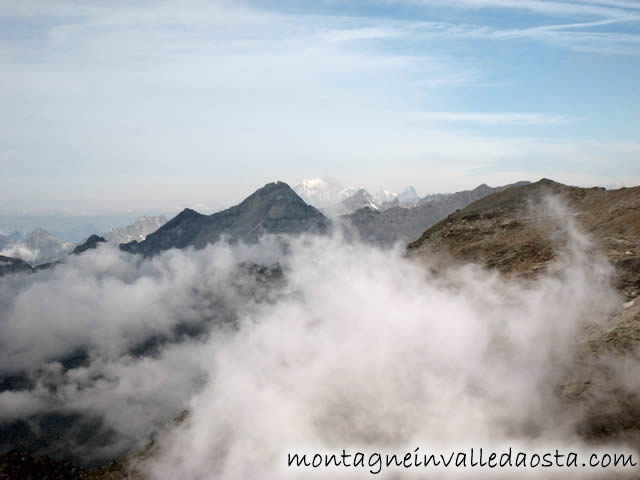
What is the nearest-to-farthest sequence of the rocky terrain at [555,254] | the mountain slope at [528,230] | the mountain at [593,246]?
the mountain at [593,246], the rocky terrain at [555,254], the mountain slope at [528,230]

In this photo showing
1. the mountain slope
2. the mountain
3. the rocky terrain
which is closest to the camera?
→ the mountain

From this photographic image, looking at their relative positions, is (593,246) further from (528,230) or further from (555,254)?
(528,230)

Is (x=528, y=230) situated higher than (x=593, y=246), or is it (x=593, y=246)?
(x=528, y=230)

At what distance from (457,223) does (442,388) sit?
238 feet

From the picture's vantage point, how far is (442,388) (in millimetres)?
68750

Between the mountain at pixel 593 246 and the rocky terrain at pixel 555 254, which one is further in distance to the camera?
the rocky terrain at pixel 555 254

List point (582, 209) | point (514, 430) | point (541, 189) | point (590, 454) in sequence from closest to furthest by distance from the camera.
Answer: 1. point (590, 454)
2. point (514, 430)
3. point (582, 209)
4. point (541, 189)

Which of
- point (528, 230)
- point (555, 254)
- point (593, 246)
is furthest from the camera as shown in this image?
point (528, 230)

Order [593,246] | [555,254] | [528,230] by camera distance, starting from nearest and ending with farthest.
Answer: [593,246]
[555,254]
[528,230]

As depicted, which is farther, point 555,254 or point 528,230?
point 528,230

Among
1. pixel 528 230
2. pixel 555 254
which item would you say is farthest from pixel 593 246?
pixel 528 230

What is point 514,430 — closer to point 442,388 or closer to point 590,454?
point 590,454


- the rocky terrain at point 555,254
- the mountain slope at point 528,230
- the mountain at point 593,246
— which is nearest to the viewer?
the mountain at point 593,246

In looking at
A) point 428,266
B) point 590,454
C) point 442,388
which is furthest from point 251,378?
point 590,454
